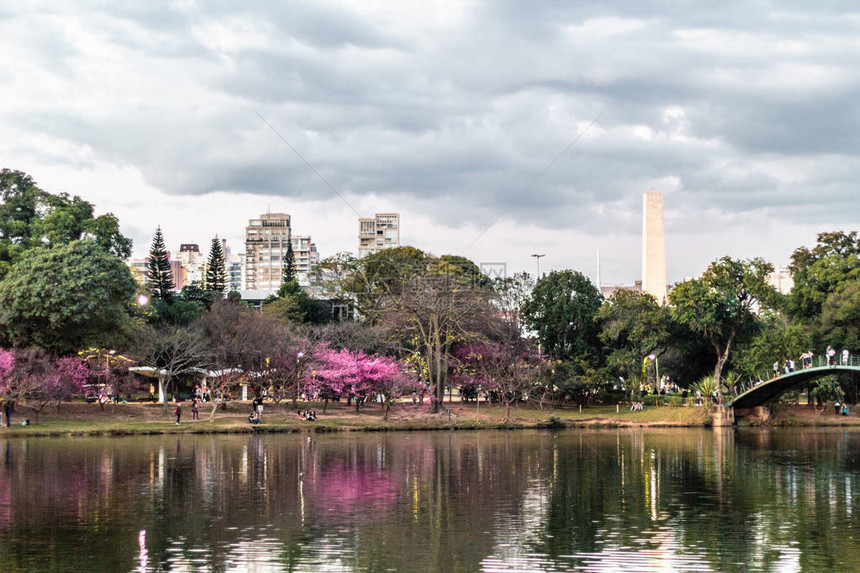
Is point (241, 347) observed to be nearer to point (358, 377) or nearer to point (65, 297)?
point (358, 377)

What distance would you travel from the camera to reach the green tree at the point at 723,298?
230ft

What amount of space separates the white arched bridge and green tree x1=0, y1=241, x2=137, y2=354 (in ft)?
137

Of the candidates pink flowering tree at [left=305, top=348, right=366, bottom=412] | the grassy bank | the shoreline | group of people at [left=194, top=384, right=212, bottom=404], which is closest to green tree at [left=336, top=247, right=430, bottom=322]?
pink flowering tree at [left=305, top=348, right=366, bottom=412]

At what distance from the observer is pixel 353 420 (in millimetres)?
62625

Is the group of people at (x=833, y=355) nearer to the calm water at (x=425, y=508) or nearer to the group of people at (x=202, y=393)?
the calm water at (x=425, y=508)

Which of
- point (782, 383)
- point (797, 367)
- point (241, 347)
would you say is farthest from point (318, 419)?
point (797, 367)

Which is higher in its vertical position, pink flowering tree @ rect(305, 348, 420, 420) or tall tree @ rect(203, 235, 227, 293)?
tall tree @ rect(203, 235, 227, 293)

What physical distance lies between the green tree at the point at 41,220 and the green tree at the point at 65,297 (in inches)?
223

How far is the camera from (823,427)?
66.7 metres

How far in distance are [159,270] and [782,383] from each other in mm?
64134

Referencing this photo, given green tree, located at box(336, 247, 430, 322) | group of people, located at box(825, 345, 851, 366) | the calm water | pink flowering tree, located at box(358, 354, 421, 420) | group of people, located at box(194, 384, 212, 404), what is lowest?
the calm water

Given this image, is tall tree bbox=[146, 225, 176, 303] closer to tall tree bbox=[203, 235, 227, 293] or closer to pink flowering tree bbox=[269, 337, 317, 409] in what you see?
tall tree bbox=[203, 235, 227, 293]

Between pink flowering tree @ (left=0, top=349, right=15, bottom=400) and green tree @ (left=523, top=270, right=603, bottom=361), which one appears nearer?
pink flowering tree @ (left=0, top=349, right=15, bottom=400)

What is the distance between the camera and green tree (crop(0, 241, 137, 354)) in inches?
2324
